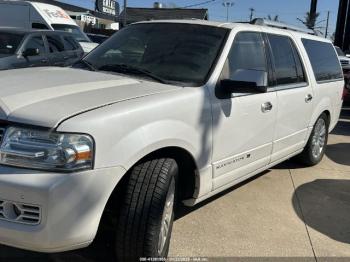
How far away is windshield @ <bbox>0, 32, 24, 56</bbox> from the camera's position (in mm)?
11195

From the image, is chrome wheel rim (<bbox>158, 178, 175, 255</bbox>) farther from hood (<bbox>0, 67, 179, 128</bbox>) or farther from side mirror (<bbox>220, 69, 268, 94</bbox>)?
side mirror (<bbox>220, 69, 268, 94</bbox>)

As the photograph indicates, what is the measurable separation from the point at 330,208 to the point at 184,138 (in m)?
2.31

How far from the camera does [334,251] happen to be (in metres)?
4.15

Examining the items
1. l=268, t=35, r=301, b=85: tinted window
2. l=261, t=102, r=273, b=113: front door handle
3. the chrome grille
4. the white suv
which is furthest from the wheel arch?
l=268, t=35, r=301, b=85: tinted window

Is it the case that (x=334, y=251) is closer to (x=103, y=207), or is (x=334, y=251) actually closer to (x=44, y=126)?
(x=103, y=207)

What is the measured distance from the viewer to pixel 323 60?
642 centimetres

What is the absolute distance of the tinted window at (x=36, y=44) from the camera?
1152 cm

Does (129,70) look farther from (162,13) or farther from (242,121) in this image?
(162,13)

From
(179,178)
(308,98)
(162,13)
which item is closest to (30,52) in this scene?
(308,98)

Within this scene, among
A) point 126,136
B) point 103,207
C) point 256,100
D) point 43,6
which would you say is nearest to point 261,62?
point 256,100

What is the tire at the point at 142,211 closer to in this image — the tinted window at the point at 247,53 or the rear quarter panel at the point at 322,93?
the tinted window at the point at 247,53

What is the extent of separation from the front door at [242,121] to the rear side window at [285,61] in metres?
0.25

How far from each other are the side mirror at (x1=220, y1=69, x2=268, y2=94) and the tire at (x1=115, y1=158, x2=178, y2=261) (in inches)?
39.0

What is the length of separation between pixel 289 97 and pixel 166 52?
1521mm
